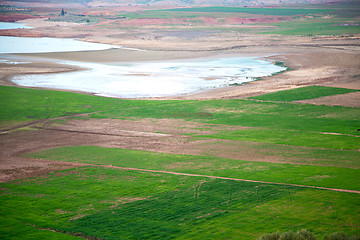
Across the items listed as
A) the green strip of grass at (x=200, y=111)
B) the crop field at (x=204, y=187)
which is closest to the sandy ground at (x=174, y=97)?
the crop field at (x=204, y=187)

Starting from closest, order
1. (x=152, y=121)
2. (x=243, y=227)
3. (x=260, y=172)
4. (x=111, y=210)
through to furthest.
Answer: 1. (x=243, y=227)
2. (x=111, y=210)
3. (x=260, y=172)
4. (x=152, y=121)

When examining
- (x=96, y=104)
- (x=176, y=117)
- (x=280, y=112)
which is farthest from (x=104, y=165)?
(x=280, y=112)

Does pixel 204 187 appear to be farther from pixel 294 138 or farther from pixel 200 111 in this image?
pixel 200 111

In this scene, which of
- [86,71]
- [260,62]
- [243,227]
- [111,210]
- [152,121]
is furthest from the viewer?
[260,62]

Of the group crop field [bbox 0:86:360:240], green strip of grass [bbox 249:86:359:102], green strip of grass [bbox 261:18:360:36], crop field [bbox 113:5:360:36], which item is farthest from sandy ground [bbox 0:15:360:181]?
crop field [bbox 113:5:360:36]

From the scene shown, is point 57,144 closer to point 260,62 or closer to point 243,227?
point 243,227
